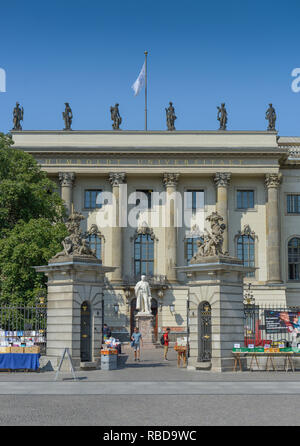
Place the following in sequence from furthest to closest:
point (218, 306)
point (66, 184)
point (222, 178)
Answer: point (222, 178) → point (66, 184) → point (218, 306)

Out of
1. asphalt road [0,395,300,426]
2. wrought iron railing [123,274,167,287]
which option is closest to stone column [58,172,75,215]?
wrought iron railing [123,274,167,287]

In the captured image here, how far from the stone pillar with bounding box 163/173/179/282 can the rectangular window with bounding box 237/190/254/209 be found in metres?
6.25

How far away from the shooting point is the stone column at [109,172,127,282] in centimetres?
5797

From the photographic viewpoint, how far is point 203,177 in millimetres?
60875

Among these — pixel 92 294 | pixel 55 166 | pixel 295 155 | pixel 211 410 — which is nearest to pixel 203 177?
pixel 295 155

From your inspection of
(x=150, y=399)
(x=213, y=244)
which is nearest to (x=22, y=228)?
(x=213, y=244)

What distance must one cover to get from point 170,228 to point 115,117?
1200 centimetres

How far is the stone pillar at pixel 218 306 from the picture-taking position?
25781mm

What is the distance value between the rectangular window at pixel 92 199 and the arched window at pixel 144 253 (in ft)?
15.9

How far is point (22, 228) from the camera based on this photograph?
1484 inches

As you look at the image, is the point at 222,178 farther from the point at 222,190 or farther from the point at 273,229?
the point at 273,229

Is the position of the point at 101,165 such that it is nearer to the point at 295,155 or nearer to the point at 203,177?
the point at 203,177

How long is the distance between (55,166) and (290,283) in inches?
951
